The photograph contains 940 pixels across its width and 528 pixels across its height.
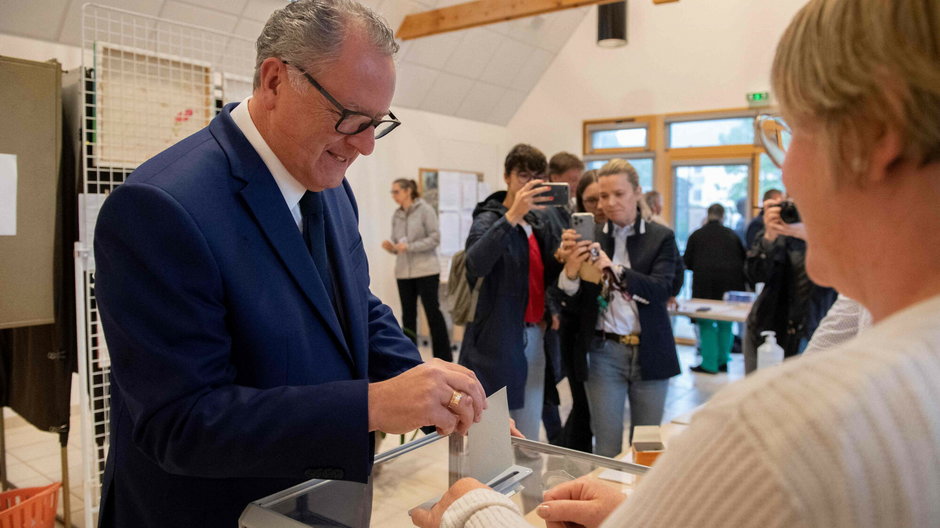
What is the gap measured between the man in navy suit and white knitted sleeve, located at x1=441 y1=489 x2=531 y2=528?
174mm

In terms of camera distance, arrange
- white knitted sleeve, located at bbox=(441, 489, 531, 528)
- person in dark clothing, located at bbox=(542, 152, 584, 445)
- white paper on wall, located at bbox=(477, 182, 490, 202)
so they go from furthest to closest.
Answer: white paper on wall, located at bbox=(477, 182, 490, 202) → person in dark clothing, located at bbox=(542, 152, 584, 445) → white knitted sleeve, located at bbox=(441, 489, 531, 528)

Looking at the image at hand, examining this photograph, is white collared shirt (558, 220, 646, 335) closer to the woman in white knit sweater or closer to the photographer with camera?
the photographer with camera

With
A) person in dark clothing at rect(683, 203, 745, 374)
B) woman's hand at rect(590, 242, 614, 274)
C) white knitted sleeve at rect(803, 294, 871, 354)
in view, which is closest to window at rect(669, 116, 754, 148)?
person in dark clothing at rect(683, 203, 745, 374)

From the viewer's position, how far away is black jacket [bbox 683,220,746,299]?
254 inches

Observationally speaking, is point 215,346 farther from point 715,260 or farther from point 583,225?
point 715,260

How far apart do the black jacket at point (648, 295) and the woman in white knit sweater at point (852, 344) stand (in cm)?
252

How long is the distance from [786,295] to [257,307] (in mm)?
3493

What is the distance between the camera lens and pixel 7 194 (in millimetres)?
2451

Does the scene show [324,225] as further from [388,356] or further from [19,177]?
[19,177]

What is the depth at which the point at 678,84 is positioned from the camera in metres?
8.19

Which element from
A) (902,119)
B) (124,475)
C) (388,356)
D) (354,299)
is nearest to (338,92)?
(354,299)

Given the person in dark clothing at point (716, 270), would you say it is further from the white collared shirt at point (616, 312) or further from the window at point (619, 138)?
the white collared shirt at point (616, 312)

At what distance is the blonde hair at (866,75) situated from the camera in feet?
1.59

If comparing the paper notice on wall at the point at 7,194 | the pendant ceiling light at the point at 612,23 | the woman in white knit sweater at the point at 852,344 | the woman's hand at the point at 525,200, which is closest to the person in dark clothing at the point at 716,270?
the pendant ceiling light at the point at 612,23
